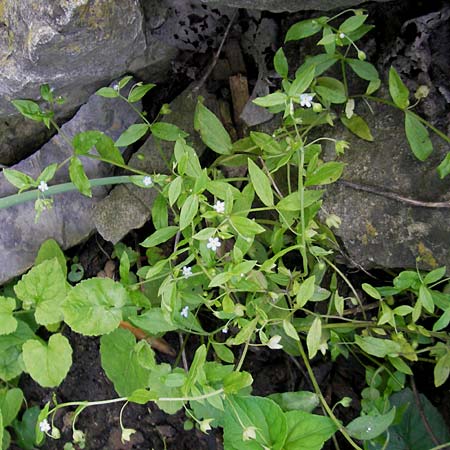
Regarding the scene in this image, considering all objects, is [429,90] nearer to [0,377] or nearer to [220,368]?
[220,368]

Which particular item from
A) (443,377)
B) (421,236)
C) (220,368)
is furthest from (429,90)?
(220,368)

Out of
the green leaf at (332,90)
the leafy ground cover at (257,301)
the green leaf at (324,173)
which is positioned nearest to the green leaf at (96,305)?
the leafy ground cover at (257,301)

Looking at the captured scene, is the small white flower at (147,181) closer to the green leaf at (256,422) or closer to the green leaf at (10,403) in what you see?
the green leaf at (256,422)

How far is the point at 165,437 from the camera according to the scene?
2.24 m

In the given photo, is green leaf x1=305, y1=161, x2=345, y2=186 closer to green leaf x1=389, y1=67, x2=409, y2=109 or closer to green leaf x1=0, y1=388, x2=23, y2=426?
green leaf x1=389, y1=67, x2=409, y2=109

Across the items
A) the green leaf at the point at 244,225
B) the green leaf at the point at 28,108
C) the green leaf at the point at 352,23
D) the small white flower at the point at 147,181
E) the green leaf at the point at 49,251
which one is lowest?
the green leaf at the point at 49,251

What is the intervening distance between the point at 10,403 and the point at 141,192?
3.00ft

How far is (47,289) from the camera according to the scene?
195cm

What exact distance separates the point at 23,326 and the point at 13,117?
0.73 m

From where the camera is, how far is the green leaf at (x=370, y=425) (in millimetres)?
1663

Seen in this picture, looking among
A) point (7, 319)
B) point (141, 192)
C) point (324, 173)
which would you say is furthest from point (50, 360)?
point (324, 173)

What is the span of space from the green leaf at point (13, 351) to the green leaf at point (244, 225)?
1.05 m

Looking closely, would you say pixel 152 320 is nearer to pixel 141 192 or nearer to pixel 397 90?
pixel 141 192

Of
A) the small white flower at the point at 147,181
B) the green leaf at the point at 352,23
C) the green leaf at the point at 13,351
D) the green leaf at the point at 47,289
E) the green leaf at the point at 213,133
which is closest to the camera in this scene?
the green leaf at the point at 352,23
